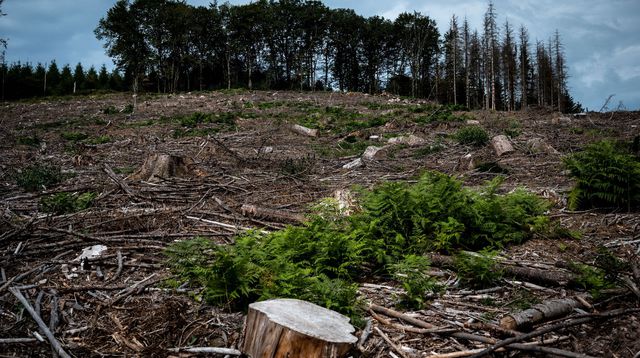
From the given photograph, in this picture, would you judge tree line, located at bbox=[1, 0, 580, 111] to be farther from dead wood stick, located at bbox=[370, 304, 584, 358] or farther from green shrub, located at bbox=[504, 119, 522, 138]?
dead wood stick, located at bbox=[370, 304, 584, 358]

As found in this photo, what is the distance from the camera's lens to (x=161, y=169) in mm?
9188

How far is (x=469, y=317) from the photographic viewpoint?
3457 mm

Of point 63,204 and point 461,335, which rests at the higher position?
point 63,204

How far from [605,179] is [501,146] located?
5890mm

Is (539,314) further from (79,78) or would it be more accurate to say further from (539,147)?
(79,78)

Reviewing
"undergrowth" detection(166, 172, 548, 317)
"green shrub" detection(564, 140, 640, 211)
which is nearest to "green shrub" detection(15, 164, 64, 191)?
"undergrowth" detection(166, 172, 548, 317)

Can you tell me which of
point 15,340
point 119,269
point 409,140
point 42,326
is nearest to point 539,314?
point 42,326

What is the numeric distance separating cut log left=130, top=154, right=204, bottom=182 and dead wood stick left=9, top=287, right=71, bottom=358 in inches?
209

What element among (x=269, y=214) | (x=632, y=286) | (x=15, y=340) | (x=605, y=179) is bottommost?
(x=15, y=340)

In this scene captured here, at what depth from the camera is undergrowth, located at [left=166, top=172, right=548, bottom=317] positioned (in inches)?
144

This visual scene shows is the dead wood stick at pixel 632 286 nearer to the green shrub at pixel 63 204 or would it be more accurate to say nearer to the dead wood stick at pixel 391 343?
the dead wood stick at pixel 391 343

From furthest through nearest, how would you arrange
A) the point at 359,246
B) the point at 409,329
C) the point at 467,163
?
the point at 467,163 → the point at 359,246 → the point at 409,329

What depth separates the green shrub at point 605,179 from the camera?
6.03 meters

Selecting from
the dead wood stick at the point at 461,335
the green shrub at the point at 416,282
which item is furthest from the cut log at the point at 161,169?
the dead wood stick at the point at 461,335
